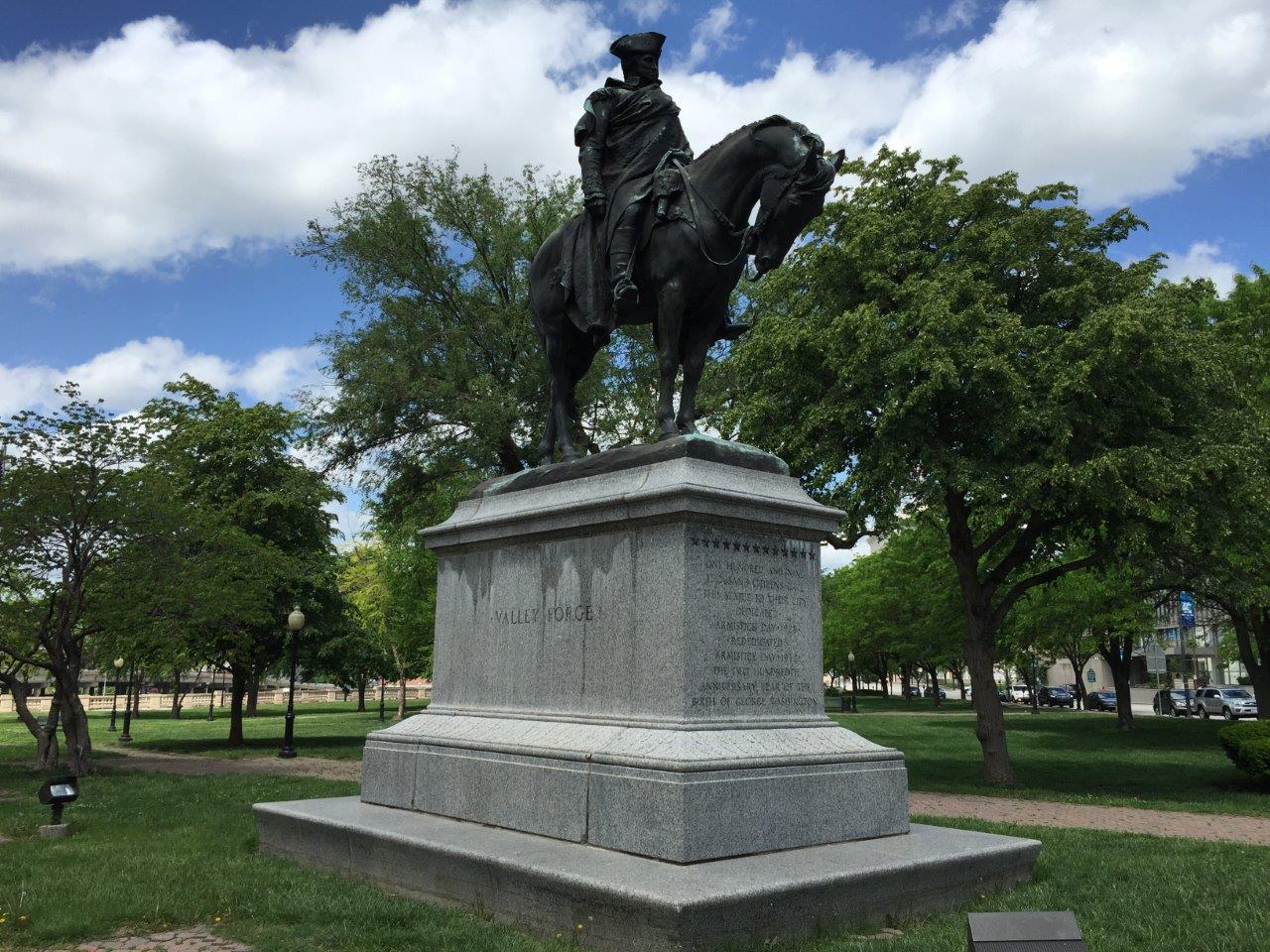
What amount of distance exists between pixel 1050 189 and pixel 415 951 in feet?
61.4

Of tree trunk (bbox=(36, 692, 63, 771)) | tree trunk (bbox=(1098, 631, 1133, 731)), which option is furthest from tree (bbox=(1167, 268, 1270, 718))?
tree trunk (bbox=(36, 692, 63, 771))

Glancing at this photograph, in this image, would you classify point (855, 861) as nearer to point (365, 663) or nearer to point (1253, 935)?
point (1253, 935)

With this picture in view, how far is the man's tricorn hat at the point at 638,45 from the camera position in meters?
9.56

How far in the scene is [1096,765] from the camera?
25.5 m

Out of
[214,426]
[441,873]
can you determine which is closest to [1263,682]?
[441,873]

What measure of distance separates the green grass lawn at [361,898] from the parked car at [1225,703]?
47930 millimetres

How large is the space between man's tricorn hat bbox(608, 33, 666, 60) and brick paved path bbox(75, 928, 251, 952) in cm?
793

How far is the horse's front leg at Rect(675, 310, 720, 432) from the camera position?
8.98 meters

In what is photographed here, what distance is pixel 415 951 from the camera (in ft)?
19.0

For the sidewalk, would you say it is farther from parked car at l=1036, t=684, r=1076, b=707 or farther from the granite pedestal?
parked car at l=1036, t=684, r=1076, b=707

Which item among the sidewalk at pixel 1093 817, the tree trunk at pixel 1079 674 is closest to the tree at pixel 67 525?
the sidewalk at pixel 1093 817

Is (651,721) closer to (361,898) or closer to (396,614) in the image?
(361,898)

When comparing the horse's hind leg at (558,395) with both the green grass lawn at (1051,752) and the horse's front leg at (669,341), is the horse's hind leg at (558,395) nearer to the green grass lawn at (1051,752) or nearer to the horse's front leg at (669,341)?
the horse's front leg at (669,341)

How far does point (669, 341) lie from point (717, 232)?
3.27 ft
